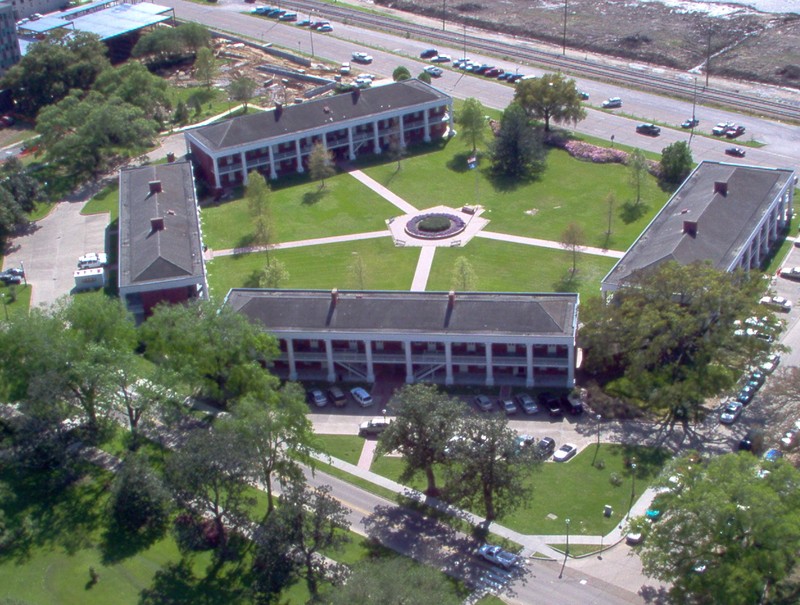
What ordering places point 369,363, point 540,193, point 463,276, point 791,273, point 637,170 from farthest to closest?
point 540,193 → point 637,170 → point 791,273 → point 463,276 → point 369,363

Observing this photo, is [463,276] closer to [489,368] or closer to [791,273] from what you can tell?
[489,368]

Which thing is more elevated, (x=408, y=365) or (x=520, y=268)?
(x=408, y=365)

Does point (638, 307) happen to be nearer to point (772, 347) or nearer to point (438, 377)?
point (772, 347)

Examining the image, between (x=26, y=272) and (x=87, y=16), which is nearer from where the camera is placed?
(x=26, y=272)

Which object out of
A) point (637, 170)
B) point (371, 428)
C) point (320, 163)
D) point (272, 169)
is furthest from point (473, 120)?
point (371, 428)

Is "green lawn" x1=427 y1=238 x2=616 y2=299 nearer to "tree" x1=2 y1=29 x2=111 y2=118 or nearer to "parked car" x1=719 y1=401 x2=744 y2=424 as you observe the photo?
"parked car" x1=719 y1=401 x2=744 y2=424

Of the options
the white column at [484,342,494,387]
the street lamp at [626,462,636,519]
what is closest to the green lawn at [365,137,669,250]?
the white column at [484,342,494,387]

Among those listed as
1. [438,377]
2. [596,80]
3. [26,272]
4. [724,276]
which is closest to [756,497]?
[724,276]
